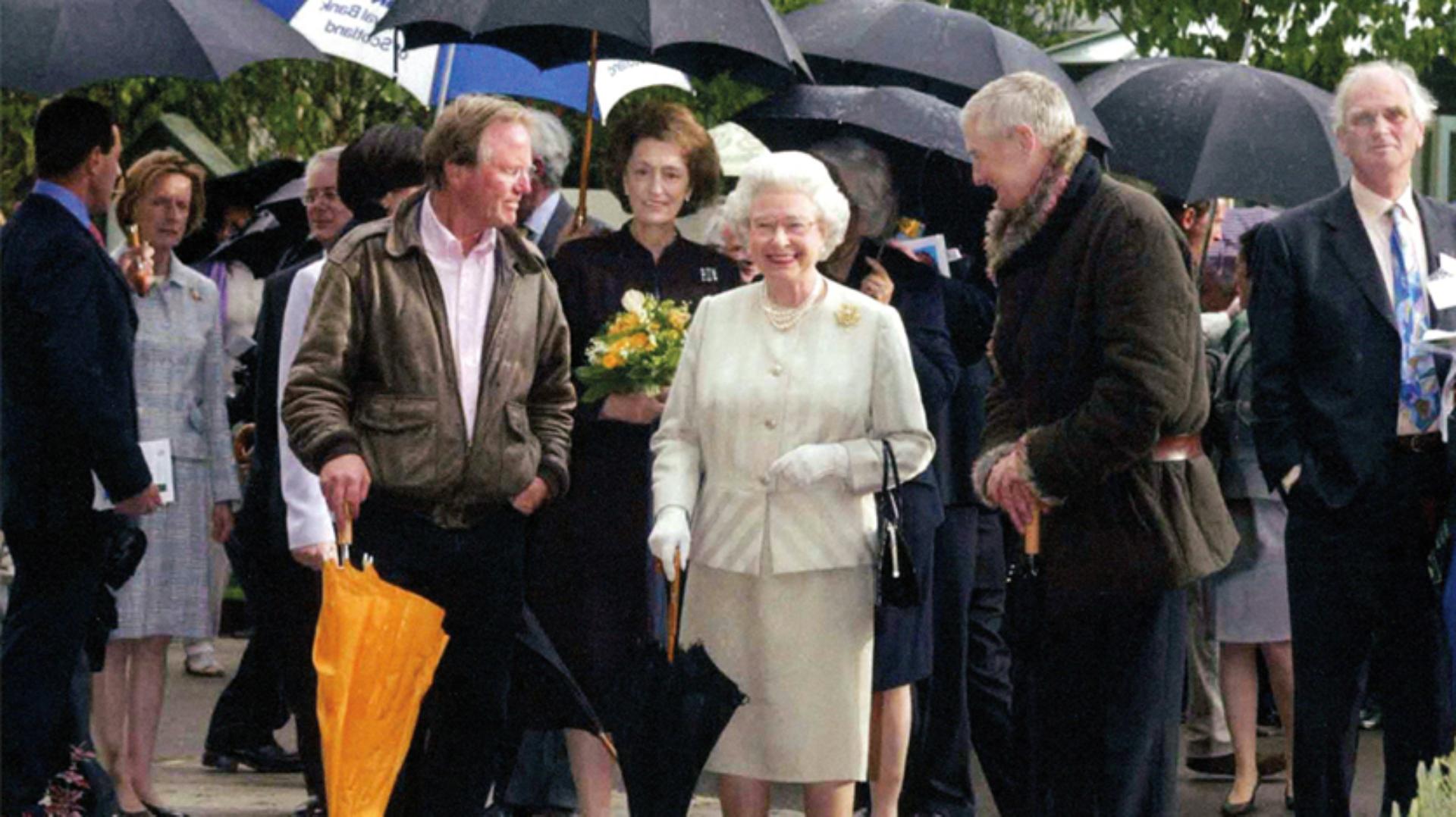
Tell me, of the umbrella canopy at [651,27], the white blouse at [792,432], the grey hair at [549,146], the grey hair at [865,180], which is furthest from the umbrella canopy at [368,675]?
the grey hair at [549,146]

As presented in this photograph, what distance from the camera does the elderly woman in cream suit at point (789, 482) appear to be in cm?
743

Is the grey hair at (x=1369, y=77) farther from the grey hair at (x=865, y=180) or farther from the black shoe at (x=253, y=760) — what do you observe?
the black shoe at (x=253, y=760)

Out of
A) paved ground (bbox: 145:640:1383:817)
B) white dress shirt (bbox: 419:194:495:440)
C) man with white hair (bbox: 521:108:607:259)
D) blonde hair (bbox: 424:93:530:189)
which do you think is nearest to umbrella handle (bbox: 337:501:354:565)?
white dress shirt (bbox: 419:194:495:440)

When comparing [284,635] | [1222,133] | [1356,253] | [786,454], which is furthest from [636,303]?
[1222,133]

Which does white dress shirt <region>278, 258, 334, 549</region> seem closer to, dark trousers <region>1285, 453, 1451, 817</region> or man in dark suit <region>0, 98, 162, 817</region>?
man in dark suit <region>0, 98, 162, 817</region>

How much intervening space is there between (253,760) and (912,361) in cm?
344

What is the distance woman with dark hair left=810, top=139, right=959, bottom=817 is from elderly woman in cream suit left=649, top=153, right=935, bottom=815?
0.64 metres

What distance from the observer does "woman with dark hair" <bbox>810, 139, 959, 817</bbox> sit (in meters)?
8.27

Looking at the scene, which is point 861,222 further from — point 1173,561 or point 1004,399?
point 1173,561

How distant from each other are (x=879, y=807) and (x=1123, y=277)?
2.37 metres

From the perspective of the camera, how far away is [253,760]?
10.5m

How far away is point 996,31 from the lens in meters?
10.5

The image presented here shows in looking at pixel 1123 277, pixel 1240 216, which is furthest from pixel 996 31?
pixel 1123 277

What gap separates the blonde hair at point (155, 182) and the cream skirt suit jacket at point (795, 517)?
122 inches
